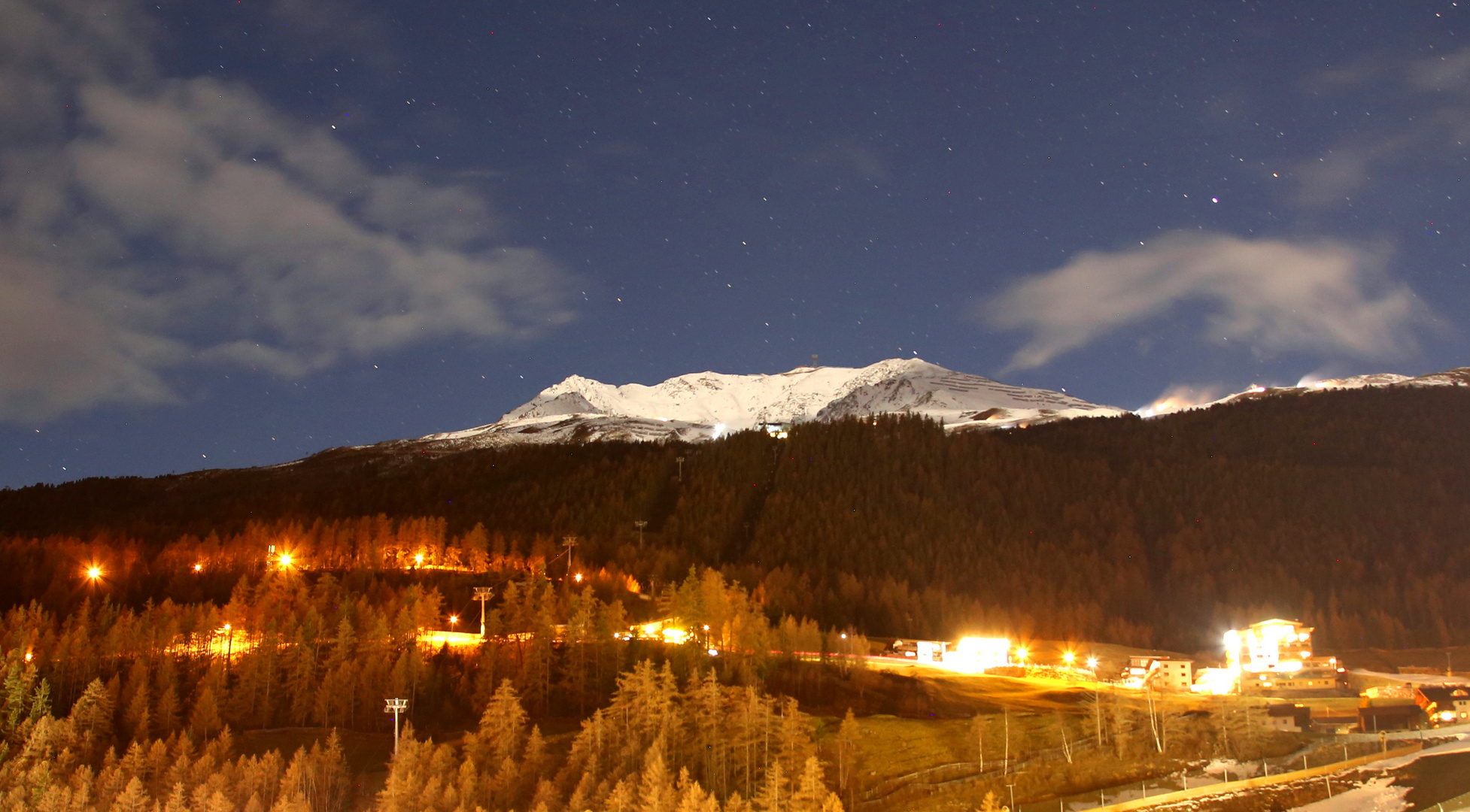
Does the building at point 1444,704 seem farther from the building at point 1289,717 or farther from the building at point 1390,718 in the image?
the building at point 1289,717

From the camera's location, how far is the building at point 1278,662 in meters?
97.8

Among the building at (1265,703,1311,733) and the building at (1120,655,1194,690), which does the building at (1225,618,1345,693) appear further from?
the building at (1265,703,1311,733)

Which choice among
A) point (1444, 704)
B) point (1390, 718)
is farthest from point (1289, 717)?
point (1444, 704)

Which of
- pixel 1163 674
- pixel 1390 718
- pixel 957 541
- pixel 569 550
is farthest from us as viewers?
pixel 957 541

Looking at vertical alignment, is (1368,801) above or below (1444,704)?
below

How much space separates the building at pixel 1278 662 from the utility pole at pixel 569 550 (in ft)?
228

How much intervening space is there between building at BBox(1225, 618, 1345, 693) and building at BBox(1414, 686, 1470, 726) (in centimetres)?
876

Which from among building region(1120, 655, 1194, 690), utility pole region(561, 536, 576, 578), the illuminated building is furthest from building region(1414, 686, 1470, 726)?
utility pole region(561, 536, 576, 578)

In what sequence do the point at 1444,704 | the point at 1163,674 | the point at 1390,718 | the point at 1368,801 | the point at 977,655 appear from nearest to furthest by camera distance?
the point at 1368,801, the point at 1390,718, the point at 1444,704, the point at 1163,674, the point at 977,655

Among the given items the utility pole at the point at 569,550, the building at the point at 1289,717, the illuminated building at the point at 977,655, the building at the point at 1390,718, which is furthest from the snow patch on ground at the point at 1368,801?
the utility pole at the point at 569,550

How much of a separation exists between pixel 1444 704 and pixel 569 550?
93178 mm

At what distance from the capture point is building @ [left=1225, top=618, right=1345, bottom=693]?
9781cm

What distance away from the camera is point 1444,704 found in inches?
3423

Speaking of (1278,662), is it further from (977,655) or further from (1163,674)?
(977,655)
